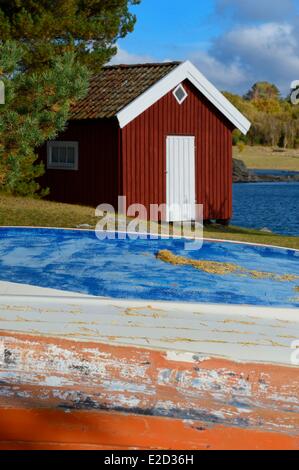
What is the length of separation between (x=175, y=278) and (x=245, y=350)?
2.45 metres

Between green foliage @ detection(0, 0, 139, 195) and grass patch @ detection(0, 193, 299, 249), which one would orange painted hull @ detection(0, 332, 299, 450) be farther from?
grass patch @ detection(0, 193, 299, 249)

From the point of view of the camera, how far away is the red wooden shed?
1856 cm

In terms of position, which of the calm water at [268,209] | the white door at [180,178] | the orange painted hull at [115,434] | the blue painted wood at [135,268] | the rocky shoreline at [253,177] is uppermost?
the white door at [180,178]

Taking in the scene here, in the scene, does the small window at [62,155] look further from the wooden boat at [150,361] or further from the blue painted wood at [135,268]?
the wooden boat at [150,361]

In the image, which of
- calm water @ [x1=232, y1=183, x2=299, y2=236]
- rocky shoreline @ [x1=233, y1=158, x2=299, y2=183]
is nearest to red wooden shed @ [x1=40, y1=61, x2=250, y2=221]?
calm water @ [x1=232, y1=183, x2=299, y2=236]

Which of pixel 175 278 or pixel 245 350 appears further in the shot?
pixel 175 278

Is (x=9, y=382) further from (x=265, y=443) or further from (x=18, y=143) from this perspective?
(x=18, y=143)

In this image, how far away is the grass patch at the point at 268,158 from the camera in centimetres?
7550

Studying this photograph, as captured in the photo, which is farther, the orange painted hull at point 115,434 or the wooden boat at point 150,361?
the wooden boat at point 150,361

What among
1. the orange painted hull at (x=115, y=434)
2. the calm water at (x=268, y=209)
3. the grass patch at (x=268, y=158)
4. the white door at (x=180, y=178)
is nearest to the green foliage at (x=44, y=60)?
the white door at (x=180, y=178)

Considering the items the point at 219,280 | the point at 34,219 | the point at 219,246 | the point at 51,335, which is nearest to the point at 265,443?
the point at 51,335

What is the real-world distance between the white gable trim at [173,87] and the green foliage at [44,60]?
1.74 meters

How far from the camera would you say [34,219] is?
16.3 m

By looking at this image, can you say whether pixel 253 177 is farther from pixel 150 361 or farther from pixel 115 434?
pixel 115 434
